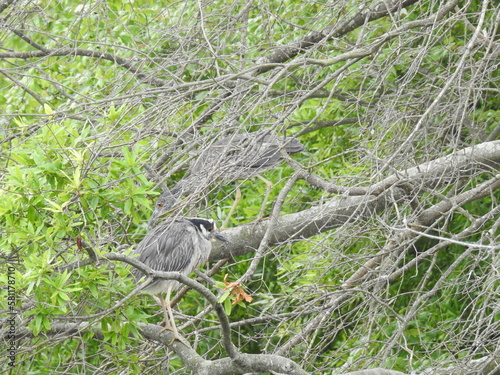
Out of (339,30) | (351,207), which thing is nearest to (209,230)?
(351,207)

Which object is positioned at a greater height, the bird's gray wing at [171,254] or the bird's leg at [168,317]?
the bird's gray wing at [171,254]

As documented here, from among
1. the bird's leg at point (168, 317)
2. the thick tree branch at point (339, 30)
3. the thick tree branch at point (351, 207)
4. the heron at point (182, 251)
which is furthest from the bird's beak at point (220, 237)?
the thick tree branch at point (339, 30)

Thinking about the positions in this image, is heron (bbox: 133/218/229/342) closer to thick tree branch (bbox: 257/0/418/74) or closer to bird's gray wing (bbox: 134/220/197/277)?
bird's gray wing (bbox: 134/220/197/277)

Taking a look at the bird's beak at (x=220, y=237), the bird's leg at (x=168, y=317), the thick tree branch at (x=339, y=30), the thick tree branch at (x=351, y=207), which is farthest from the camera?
the bird's beak at (x=220, y=237)

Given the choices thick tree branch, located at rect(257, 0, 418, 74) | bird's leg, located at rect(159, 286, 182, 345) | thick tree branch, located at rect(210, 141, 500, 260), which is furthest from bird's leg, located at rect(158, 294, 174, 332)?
thick tree branch, located at rect(257, 0, 418, 74)

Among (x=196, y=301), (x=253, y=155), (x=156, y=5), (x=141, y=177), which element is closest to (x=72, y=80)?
(x=156, y=5)

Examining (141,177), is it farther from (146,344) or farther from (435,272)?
(435,272)

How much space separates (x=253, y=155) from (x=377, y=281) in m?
1.01

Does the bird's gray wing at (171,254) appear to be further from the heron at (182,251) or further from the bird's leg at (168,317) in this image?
the bird's leg at (168,317)

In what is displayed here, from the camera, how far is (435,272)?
6336 millimetres

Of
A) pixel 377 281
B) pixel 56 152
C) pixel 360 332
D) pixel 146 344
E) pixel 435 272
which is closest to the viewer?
pixel 56 152

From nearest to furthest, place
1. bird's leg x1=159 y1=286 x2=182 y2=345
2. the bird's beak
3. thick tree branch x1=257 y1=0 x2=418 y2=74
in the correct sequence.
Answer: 1. thick tree branch x1=257 y1=0 x2=418 y2=74
2. bird's leg x1=159 y1=286 x2=182 y2=345
3. the bird's beak

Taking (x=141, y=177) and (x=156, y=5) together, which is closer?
(x=141, y=177)

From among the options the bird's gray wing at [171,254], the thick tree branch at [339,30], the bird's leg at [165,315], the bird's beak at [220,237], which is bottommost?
the bird's leg at [165,315]
